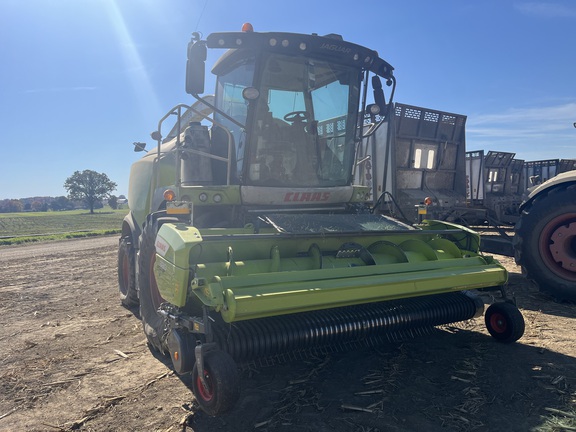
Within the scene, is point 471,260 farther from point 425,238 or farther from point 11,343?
point 11,343

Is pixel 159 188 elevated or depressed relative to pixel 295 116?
depressed

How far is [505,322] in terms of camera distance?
12.4ft

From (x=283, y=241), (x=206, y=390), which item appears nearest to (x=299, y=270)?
(x=283, y=241)

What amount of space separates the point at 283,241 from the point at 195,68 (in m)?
1.66

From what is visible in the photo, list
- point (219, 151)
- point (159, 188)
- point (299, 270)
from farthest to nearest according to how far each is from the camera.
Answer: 1. point (159, 188)
2. point (219, 151)
3. point (299, 270)

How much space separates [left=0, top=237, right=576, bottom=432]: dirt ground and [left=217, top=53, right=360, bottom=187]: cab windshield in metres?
1.85

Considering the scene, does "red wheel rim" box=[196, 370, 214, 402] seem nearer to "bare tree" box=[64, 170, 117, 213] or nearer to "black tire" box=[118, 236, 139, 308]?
"black tire" box=[118, 236, 139, 308]

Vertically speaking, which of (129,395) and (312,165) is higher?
(312,165)

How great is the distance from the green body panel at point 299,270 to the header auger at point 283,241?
1 cm

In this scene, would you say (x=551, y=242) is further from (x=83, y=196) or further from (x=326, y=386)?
(x=83, y=196)

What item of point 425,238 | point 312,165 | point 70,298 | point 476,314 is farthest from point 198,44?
point 70,298

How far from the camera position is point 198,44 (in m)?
3.80

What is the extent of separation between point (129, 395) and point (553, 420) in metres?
2.72

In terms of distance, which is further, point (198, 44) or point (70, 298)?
point (70, 298)
